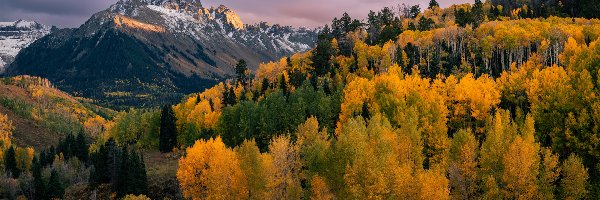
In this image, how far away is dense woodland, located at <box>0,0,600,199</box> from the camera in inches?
1912

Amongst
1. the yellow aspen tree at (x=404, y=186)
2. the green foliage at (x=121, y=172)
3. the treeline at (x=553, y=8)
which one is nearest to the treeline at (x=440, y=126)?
the yellow aspen tree at (x=404, y=186)

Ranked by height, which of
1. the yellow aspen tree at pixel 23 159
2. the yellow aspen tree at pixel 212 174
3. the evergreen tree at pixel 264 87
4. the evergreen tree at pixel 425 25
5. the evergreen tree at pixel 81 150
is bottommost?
the yellow aspen tree at pixel 23 159

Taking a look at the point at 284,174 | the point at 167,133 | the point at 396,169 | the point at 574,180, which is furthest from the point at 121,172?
the point at 574,180

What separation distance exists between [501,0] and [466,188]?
15482 cm

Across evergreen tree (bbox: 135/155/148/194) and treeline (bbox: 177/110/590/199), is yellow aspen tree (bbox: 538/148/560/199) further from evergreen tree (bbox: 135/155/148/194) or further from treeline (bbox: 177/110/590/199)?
evergreen tree (bbox: 135/155/148/194)

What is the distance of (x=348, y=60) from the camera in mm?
138125

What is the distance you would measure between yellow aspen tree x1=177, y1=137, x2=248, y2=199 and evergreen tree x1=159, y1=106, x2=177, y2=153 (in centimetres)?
4961

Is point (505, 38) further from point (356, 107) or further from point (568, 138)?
point (568, 138)

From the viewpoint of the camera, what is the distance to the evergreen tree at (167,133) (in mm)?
125312

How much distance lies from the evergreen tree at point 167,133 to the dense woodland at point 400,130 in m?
0.30

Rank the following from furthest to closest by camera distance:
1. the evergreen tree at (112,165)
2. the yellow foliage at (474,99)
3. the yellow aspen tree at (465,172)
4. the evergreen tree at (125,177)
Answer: the evergreen tree at (112,165), the evergreen tree at (125,177), the yellow foliage at (474,99), the yellow aspen tree at (465,172)

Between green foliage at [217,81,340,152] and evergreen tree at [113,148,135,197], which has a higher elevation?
green foliage at [217,81,340,152]

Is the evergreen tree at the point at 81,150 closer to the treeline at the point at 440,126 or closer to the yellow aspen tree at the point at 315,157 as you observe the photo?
the treeline at the point at 440,126

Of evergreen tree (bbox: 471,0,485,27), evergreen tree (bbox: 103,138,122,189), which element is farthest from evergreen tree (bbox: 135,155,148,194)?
evergreen tree (bbox: 471,0,485,27)
